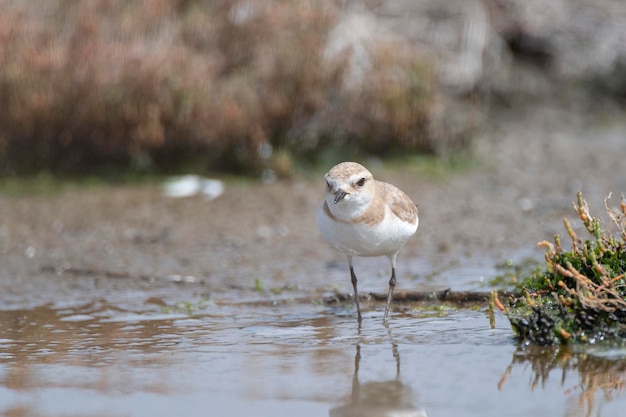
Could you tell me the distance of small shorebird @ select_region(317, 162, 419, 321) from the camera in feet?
19.6

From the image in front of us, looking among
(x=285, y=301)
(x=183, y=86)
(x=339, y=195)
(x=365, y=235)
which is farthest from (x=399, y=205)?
(x=183, y=86)

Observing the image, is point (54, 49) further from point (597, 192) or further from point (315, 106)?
point (597, 192)

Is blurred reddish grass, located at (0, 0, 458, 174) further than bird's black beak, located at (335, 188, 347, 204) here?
Yes

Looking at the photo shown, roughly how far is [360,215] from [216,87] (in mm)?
4682

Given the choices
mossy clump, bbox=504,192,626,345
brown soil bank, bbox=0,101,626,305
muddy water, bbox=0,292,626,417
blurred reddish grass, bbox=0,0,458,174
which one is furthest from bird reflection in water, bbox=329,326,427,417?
blurred reddish grass, bbox=0,0,458,174

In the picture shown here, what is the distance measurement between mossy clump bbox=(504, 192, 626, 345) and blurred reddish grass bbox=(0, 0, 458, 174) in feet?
16.6

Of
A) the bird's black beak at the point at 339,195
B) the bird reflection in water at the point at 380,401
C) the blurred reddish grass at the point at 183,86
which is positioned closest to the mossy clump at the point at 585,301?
the bird reflection in water at the point at 380,401

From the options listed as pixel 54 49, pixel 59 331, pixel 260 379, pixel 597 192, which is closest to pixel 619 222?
pixel 260 379

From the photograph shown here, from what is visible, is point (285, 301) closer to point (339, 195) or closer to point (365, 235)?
point (365, 235)

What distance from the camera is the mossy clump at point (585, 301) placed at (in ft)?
17.6

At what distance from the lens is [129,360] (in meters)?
5.57

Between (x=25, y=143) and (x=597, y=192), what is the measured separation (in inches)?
226

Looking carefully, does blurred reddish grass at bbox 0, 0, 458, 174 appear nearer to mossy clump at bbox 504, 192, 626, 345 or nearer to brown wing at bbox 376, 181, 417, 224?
brown wing at bbox 376, 181, 417, 224

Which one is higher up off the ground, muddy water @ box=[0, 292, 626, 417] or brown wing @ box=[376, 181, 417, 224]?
brown wing @ box=[376, 181, 417, 224]
